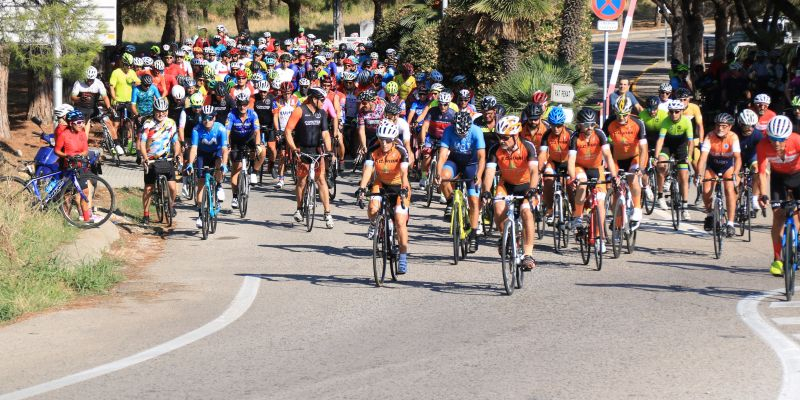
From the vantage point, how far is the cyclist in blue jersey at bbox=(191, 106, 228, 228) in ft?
58.2

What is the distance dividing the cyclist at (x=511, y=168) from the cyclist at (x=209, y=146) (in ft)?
17.5

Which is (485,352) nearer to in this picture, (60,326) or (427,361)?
(427,361)

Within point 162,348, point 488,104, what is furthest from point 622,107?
point 162,348

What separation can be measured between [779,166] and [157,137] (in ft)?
28.9

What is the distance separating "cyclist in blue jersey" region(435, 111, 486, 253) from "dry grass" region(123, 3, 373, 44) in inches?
2208

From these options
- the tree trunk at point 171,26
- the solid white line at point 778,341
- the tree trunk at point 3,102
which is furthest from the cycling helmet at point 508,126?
the tree trunk at point 171,26

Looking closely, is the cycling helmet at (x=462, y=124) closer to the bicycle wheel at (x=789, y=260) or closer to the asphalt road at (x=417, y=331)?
the asphalt road at (x=417, y=331)

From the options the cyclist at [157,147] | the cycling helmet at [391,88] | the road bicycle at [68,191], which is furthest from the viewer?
the cycling helmet at [391,88]

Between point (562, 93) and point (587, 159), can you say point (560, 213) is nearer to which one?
point (587, 159)

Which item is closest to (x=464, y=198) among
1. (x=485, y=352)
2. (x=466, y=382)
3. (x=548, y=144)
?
(x=548, y=144)

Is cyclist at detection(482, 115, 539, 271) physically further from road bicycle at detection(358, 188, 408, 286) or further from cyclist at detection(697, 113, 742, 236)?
cyclist at detection(697, 113, 742, 236)

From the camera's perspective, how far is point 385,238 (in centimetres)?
1342

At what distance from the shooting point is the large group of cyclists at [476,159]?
13562 mm

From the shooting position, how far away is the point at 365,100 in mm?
21828
